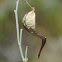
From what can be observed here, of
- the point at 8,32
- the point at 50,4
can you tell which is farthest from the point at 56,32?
the point at 8,32

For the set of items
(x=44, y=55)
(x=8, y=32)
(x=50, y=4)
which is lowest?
(x=44, y=55)

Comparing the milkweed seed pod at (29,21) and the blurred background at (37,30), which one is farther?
the blurred background at (37,30)

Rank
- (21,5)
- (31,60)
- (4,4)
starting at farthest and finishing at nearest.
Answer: (4,4) → (21,5) → (31,60)

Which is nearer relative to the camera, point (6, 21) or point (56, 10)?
point (6, 21)

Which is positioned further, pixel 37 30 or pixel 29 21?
pixel 37 30

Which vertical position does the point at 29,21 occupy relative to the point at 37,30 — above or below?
above

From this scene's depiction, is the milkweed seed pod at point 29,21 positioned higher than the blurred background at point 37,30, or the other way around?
the milkweed seed pod at point 29,21

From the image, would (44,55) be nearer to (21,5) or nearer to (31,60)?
(31,60)

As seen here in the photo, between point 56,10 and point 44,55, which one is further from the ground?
point 56,10
